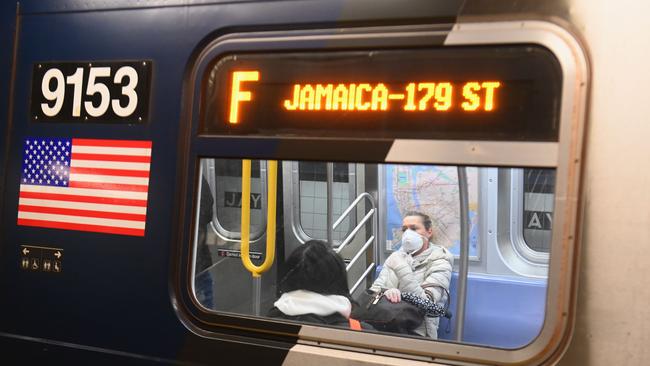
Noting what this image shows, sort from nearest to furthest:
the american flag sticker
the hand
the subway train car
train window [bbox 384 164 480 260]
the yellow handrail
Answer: the subway train car
the american flag sticker
the yellow handrail
the hand
train window [bbox 384 164 480 260]

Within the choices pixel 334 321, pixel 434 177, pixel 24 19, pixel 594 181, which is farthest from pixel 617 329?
pixel 434 177

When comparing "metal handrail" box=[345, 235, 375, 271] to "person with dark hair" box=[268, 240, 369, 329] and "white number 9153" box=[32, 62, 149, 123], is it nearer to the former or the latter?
"person with dark hair" box=[268, 240, 369, 329]

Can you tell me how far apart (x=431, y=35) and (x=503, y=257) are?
3093 millimetres

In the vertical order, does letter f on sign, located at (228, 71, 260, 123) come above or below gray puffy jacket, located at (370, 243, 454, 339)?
above

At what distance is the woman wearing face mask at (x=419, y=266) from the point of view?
13.3ft

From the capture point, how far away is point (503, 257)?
15.4 ft

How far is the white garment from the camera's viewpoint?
2.38m

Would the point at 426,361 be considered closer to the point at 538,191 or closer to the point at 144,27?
the point at 144,27

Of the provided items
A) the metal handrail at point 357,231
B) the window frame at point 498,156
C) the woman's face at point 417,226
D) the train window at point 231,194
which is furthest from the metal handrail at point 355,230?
the window frame at point 498,156

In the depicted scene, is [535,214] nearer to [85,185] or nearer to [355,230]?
[355,230]

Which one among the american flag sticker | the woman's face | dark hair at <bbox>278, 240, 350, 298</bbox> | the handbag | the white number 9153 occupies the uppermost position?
the white number 9153

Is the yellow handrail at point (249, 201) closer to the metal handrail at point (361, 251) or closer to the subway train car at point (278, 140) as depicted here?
the subway train car at point (278, 140)

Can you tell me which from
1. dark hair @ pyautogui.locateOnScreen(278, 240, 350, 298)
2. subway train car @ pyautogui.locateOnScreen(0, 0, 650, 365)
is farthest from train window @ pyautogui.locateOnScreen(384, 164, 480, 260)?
dark hair @ pyautogui.locateOnScreen(278, 240, 350, 298)

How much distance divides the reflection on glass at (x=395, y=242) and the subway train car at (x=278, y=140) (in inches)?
48.2
